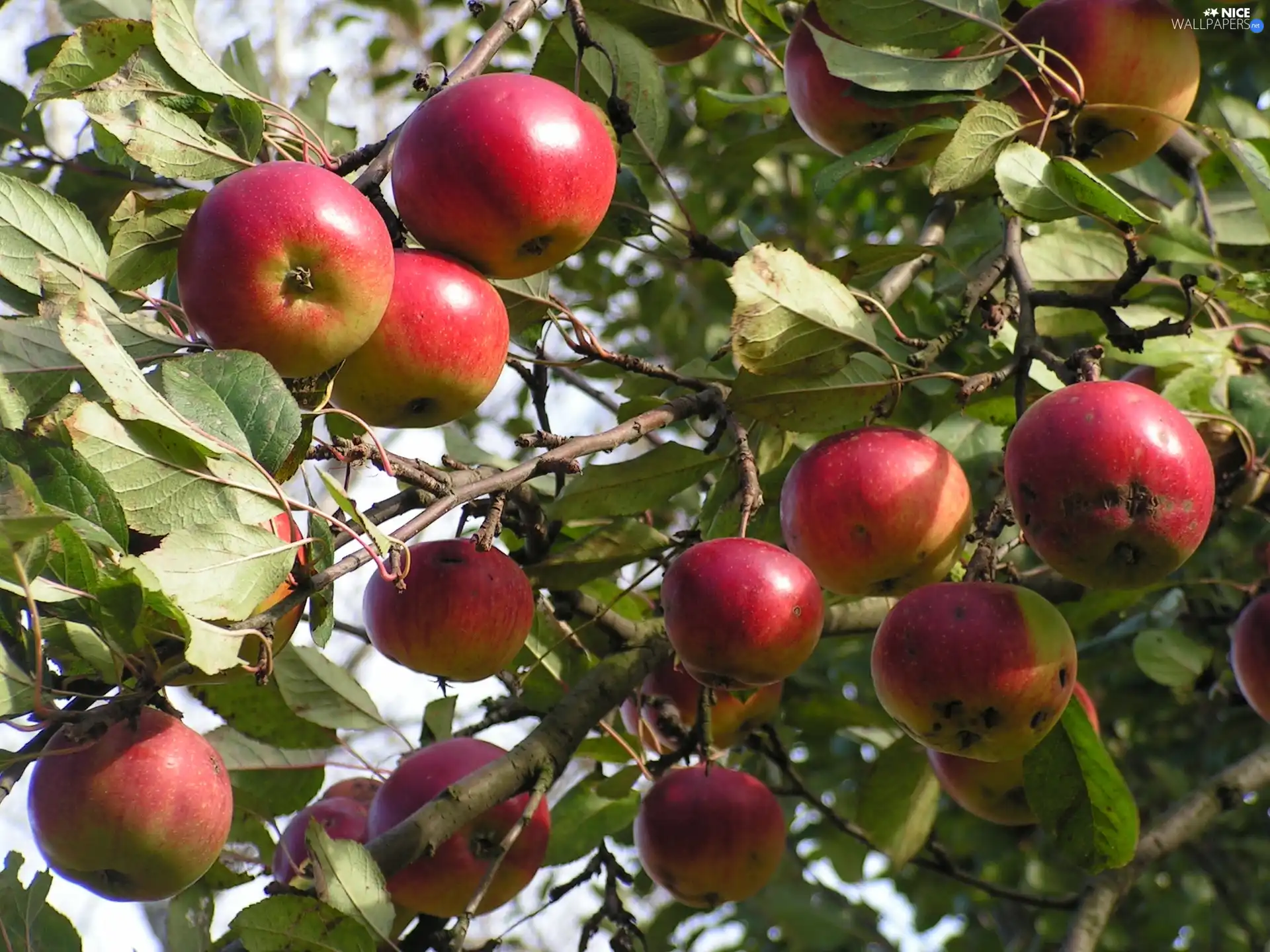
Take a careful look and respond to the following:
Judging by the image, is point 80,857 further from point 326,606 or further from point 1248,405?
point 1248,405

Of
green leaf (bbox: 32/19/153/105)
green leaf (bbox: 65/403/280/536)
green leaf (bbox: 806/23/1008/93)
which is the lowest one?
green leaf (bbox: 65/403/280/536)

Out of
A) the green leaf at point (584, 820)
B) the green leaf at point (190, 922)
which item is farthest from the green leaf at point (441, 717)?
the green leaf at point (190, 922)

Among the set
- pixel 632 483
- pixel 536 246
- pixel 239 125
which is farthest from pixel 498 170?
pixel 632 483

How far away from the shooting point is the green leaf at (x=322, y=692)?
6.26 ft

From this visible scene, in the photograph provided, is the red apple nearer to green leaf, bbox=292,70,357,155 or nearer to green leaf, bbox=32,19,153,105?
green leaf, bbox=292,70,357,155

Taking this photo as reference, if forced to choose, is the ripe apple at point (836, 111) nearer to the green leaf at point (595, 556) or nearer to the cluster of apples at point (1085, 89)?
the cluster of apples at point (1085, 89)

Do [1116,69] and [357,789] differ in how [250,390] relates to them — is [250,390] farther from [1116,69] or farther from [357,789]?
[1116,69]

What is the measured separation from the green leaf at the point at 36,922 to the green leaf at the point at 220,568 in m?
0.43

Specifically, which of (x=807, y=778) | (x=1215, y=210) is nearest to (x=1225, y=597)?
(x=1215, y=210)

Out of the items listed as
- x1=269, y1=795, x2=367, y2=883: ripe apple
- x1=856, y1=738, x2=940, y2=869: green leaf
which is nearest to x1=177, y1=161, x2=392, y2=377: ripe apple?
x1=269, y1=795, x2=367, y2=883: ripe apple

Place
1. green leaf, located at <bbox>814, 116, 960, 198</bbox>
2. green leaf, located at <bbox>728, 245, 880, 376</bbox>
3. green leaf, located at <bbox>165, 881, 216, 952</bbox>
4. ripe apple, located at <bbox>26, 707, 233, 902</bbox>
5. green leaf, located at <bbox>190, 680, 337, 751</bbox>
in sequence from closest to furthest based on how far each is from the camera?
1. ripe apple, located at <bbox>26, 707, 233, 902</bbox>
2. green leaf, located at <bbox>728, 245, 880, 376</bbox>
3. green leaf, located at <bbox>165, 881, 216, 952</bbox>
4. green leaf, located at <bbox>814, 116, 960, 198</bbox>
5. green leaf, located at <bbox>190, 680, 337, 751</bbox>

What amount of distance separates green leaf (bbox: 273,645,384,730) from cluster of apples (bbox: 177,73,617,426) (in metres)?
0.62

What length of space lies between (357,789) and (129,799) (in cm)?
94

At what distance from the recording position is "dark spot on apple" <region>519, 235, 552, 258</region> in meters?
1.46
